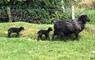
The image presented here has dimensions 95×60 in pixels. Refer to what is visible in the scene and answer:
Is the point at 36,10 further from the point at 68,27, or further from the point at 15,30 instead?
the point at 68,27

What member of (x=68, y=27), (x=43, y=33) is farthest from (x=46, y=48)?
(x=68, y=27)

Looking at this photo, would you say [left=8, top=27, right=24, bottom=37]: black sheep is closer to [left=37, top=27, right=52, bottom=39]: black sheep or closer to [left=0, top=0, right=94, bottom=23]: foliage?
[left=37, top=27, right=52, bottom=39]: black sheep

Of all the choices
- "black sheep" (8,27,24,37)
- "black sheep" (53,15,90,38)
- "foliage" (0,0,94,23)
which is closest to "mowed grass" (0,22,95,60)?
"black sheep" (8,27,24,37)

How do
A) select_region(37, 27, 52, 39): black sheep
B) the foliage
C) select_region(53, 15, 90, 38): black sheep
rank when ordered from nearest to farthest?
select_region(53, 15, 90, 38): black sheep < select_region(37, 27, 52, 39): black sheep < the foliage

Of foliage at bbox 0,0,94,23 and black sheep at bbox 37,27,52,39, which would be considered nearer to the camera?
black sheep at bbox 37,27,52,39

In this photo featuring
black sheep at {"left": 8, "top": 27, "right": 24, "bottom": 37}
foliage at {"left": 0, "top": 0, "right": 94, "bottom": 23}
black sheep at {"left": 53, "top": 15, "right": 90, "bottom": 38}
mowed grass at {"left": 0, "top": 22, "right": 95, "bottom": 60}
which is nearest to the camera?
mowed grass at {"left": 0, "top": 22, "right": 95, "bottom": 60}

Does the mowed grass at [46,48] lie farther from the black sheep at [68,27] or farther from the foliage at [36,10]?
the foliage at [36,10]

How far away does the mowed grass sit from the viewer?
1332 cm

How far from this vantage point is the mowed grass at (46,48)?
43.7ft

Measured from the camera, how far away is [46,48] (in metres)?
14.8

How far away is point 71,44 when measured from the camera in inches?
614

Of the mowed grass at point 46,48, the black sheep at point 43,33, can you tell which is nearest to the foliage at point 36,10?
the mowed grass at point 46,48

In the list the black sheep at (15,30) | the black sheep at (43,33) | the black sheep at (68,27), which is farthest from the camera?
the black sheep at (15,30)

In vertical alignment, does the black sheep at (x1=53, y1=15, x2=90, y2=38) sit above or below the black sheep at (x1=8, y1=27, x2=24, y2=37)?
above
